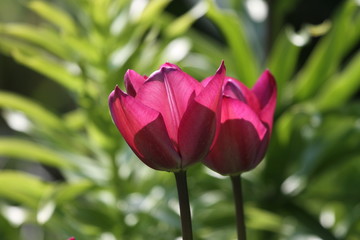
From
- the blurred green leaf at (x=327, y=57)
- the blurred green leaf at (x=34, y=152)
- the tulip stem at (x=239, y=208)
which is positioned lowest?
the tulip stem at (x=239, y=208)

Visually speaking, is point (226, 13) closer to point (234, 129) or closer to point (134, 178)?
point (134, 178)

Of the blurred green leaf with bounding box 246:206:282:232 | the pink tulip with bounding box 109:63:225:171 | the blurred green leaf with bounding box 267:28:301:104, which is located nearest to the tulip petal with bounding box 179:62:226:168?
the pink tulip with bounding box 109:63:225:171

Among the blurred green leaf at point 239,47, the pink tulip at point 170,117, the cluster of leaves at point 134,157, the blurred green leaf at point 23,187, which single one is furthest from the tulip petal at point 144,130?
the blurred green leaf at point 239,47

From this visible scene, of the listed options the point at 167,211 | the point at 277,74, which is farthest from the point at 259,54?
the point at 167,211

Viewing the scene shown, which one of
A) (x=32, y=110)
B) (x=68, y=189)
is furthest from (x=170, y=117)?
(x=32, y=110)

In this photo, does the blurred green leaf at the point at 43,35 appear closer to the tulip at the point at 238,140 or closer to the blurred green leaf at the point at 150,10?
the blurred green leaf at the point at 150,10

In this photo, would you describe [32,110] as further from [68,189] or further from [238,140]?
[238,140]
